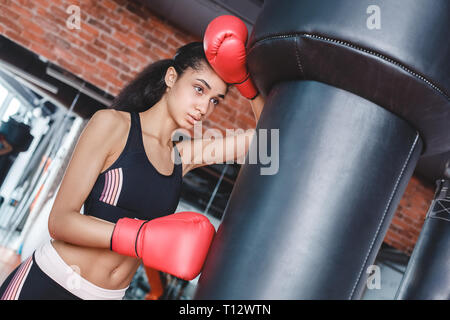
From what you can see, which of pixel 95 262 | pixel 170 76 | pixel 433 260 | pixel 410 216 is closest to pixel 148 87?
pixel 170 76

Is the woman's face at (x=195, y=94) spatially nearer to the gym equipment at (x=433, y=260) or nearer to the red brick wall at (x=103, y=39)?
the gym equipment at (x=433, y=260)

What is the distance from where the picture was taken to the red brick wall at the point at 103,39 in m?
2.68

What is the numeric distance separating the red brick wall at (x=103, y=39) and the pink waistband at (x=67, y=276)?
2071 millimetres

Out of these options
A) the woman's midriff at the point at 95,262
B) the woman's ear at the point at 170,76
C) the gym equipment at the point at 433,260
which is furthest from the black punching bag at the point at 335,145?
the gym equipment at the point at 433,260

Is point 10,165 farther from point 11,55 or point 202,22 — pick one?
point 202,22

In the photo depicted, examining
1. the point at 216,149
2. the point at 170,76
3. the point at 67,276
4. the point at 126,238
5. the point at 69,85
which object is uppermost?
the point at 69,85

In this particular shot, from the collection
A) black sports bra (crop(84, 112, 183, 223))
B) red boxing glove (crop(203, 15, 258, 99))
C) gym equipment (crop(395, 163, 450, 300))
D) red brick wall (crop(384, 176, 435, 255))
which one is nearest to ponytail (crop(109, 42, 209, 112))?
black sports bra (crop(84, 112, 183, 223))

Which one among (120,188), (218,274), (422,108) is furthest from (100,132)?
(422,108)

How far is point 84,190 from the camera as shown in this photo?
88 cm

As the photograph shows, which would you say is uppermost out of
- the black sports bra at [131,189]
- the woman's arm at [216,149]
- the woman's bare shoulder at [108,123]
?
the woman's arm at [216,149]

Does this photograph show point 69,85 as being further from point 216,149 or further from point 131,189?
point 131,189

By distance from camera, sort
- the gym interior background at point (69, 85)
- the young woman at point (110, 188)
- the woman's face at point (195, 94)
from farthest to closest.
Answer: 1. the gym interior background at point (69, 85)
2. the woman's face at point (195, 94)
3. the young woman at point (110, 188)

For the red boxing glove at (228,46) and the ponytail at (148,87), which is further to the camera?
the ponytail at (148,87)

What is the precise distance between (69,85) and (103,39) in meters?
0.46
